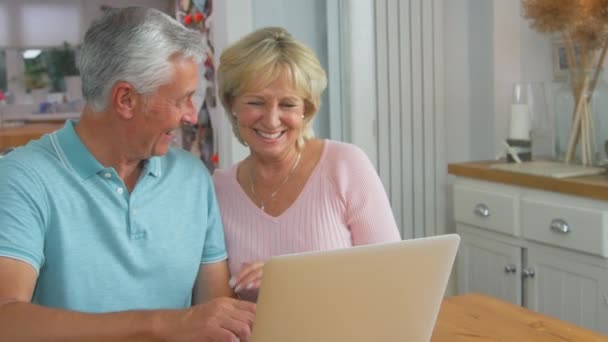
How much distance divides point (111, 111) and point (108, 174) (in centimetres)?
12

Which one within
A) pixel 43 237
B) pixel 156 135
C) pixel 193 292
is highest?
pixel 156 135

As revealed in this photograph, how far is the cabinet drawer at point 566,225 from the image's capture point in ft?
7.23

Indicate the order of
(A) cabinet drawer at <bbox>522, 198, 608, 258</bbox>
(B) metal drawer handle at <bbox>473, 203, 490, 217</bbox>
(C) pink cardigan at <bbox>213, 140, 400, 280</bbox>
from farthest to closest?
(B) metal drawer handle at <bbox>473, 203, 490, 217</bbox> → (A) cabinet drawer at <bbox>522, 198, 608, 258</bbox> → (C) pink cardigan at <bbox>213, 140, 400, 280</bbox>

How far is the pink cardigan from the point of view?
1729 millimetres

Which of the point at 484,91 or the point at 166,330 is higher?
the point at 484,91

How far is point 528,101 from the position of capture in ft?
9.09

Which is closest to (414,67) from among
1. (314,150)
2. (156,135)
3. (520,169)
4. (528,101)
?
(528,101)

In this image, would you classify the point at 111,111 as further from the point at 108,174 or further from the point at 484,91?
the point at 484,91

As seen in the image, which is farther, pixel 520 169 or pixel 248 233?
pixel 520 169

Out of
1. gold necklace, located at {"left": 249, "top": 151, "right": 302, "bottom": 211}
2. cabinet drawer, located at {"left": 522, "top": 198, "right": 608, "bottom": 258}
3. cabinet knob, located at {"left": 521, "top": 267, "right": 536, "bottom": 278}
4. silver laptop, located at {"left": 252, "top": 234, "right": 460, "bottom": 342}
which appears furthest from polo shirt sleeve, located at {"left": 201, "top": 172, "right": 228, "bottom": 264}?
cabinet knob, located at {"left": 521, "top": 267, "right": 536, "bottom": 278}

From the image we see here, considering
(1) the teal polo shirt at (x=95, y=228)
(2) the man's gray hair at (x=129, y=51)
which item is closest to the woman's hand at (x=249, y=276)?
(1) the teal polo shirt at (x=95, y=228)

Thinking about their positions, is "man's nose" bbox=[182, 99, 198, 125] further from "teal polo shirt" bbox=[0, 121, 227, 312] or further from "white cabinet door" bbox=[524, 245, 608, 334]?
"white cabinet door" bbox=[524, 245, 608, 334]

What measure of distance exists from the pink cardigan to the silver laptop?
54 cm

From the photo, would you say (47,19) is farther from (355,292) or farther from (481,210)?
(355,292)
